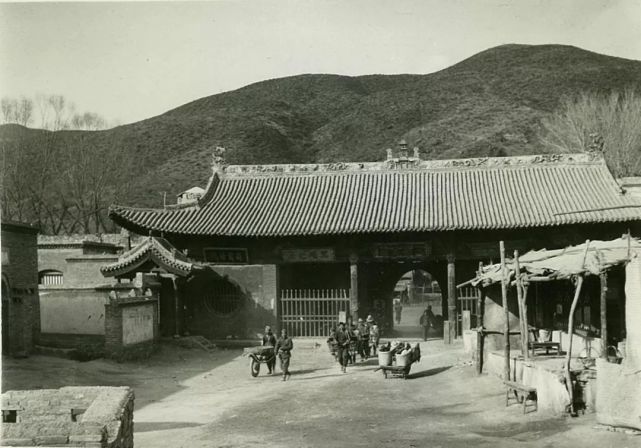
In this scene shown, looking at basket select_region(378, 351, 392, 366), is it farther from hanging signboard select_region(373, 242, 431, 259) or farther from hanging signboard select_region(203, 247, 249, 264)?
hanging signboard select_region(203, 247, 249, 264)

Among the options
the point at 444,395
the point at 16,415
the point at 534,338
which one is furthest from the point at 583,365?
the point at 16,415

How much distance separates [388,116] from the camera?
80312 mm

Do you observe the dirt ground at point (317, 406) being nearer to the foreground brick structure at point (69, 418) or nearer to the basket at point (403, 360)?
the basket at point (403, 360)

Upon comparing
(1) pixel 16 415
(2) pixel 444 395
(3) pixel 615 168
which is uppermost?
(3) pixel 615 168

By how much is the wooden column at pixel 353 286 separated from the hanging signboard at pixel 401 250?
896 millimetres

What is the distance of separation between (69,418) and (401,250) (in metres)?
18.8

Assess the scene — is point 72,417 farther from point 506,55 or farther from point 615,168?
point 506,55

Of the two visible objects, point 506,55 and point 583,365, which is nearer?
point 583,365

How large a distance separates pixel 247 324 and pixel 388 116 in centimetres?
5787

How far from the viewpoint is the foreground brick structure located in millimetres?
7309

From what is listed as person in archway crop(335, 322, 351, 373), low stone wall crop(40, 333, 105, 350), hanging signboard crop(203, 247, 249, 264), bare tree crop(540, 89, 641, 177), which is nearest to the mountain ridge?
bare tree crop(540, 89, 641, 177)

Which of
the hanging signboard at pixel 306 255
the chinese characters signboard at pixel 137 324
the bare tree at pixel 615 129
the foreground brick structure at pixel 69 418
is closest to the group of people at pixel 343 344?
the chinese characters signboard at pixel 137 324

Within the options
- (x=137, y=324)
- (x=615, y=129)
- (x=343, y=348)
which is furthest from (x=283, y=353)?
(x=615, y=129)

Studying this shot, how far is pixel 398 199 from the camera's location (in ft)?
89.5
